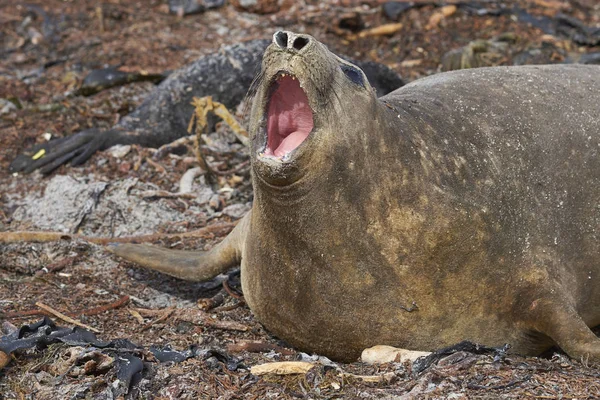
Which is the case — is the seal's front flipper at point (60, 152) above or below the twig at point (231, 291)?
above

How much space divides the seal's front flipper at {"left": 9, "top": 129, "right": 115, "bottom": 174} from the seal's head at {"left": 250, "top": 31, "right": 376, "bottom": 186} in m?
4.09

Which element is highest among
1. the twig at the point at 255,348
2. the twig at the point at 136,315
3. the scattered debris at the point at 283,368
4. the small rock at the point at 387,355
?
the small rock at the point at 387,355

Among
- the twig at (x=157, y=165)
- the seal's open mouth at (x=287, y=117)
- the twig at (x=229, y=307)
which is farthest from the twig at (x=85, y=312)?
the twig at (x=157, y=165)

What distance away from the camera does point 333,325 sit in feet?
A: 15.6

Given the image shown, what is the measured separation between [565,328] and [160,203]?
3623 millimetres

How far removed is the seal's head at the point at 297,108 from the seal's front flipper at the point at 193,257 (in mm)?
1447

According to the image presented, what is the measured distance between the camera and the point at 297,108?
14.3ft

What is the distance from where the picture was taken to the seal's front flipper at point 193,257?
595 centimetres

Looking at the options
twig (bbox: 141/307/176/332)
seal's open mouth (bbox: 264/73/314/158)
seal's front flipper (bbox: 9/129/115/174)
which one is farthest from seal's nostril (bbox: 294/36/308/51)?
seal's front flipper (bbox: 9/129/115/174)

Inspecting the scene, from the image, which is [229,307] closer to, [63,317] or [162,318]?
[162,318]

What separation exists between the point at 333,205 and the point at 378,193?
241 mm

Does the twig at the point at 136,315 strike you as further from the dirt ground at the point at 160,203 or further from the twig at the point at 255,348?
the twig at the point at 255,348

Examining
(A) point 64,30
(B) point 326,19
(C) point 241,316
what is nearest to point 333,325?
(C) point 241,316

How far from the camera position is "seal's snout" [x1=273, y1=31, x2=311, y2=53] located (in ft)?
13.5
